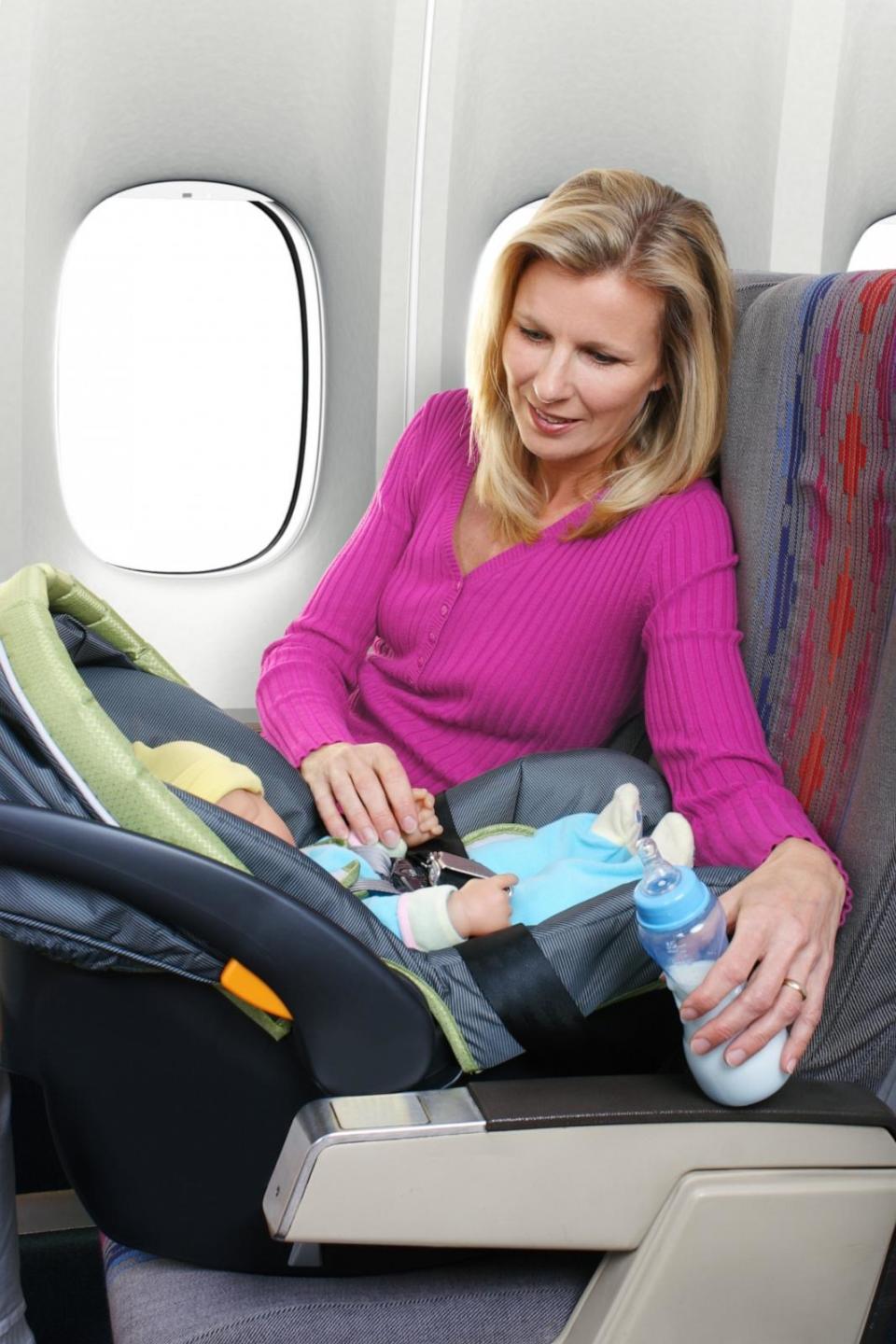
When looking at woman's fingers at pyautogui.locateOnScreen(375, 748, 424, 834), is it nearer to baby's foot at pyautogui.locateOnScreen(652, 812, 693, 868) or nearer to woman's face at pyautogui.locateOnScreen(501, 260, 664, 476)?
baby's foot at pyautogui.locateOnScreen(652, 812, 693, 868)

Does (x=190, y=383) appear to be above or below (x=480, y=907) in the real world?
above

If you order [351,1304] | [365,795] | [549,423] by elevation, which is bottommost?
[351,1304]

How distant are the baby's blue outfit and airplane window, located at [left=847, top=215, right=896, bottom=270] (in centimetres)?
234

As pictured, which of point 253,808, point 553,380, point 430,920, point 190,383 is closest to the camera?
point 430,920

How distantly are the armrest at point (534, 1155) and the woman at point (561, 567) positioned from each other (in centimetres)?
31

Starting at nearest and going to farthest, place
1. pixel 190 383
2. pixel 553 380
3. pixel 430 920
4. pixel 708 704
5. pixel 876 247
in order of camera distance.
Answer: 1. pixel 430 920
2. pixel 708 704
3. pixel 553 380
4. pixel 190 383
5. pixel 876 247

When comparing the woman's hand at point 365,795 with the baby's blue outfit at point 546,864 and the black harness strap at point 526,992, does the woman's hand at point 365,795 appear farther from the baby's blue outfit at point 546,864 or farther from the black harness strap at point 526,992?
the black harness strap at point 526,992

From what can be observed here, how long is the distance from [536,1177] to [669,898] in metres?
0.25

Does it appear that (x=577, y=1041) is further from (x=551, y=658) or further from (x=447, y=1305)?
(x=551, y=658)

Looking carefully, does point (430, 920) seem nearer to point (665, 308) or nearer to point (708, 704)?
point (708, 704)

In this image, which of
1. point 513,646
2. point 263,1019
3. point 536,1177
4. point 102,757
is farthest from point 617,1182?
point 513,646

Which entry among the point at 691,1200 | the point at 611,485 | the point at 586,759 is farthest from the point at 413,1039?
the point at 611,485

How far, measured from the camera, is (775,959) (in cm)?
105

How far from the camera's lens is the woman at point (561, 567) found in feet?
4.76
